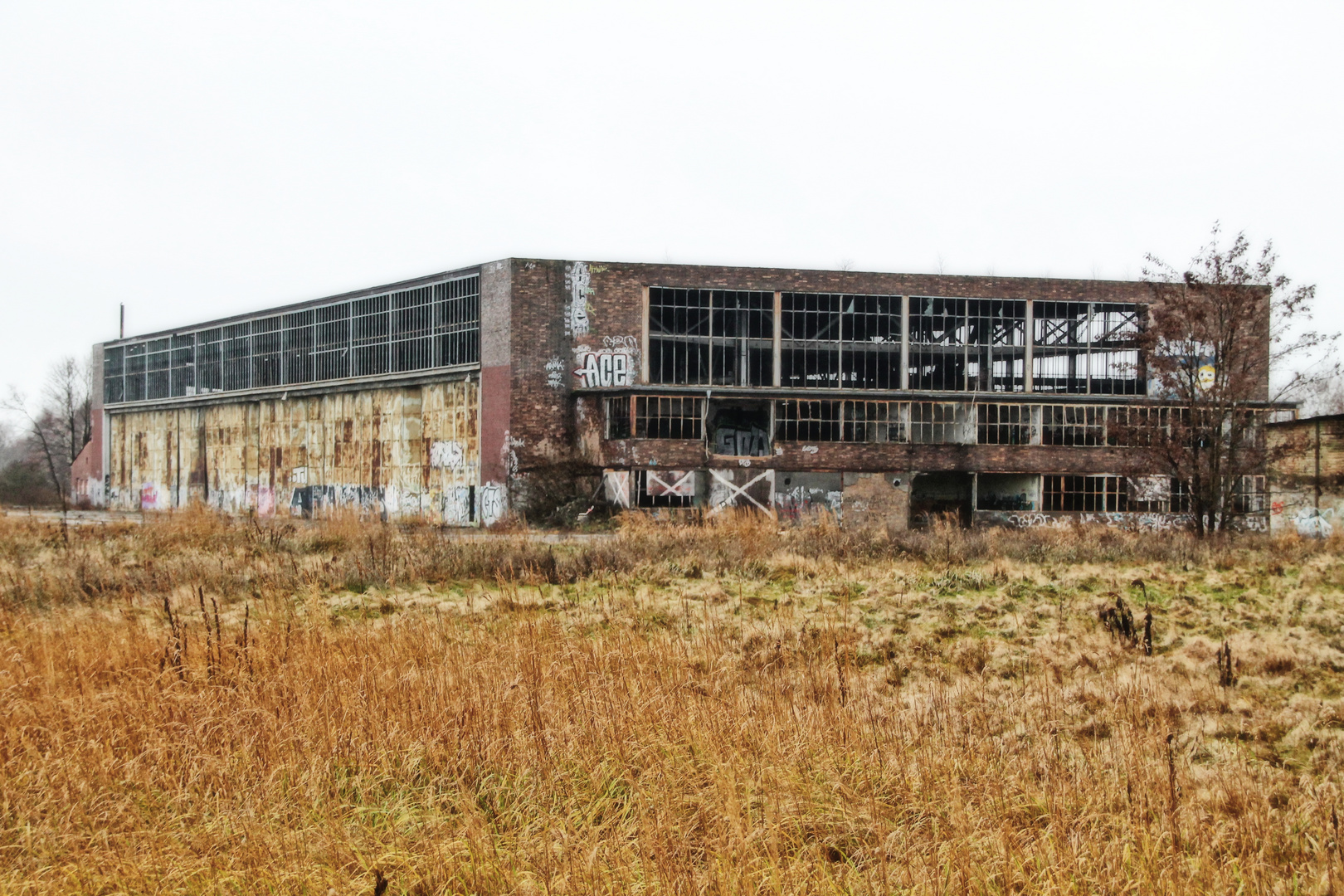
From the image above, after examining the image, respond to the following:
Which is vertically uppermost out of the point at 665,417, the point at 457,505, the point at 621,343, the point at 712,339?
the point at 712,339

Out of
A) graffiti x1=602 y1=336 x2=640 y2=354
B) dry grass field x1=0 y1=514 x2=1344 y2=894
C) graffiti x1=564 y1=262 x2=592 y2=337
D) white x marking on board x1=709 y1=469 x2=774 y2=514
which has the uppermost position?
graffiti x1=564 y1=262 x2=592 y2=337

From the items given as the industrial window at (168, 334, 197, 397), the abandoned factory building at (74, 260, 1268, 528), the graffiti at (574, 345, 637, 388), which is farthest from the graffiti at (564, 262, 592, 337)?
the industrial window at (168, 334, 197, 397)

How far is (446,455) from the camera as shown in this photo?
107 feet

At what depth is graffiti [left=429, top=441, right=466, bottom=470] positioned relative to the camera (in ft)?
105

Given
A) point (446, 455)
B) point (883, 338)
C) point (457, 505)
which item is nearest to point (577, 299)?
point (446, 455)

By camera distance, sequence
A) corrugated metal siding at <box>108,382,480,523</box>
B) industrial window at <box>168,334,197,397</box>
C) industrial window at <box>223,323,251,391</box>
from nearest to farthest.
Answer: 1. corrugated metal siding at <box>108,382,480,523</box>
2. industrial window at <box>223,323,251,391</box>
3. industrial window at <box>168,334,197,397</box>


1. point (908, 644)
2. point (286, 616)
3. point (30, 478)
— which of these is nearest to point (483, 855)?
point (286, 616)

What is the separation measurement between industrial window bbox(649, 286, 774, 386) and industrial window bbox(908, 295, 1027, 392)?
558 centimetres

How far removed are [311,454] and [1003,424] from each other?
27006mm

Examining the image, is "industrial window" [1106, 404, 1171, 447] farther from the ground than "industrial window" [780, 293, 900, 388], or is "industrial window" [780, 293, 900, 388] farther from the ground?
"industrial window" [780, 293, 900, 388]

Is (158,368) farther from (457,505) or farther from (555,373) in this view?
(555,373)

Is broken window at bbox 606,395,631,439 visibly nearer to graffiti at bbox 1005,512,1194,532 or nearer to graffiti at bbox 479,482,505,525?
graffiti at bbox 479,482,505,525

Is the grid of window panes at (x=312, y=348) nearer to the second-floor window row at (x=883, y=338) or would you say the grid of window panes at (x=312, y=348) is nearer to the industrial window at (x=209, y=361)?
the industrial window at (x=209, y=361)

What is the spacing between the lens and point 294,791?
194 inches
